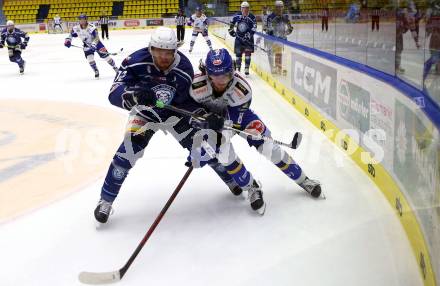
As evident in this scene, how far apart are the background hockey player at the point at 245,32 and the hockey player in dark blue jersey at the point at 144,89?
617 cm

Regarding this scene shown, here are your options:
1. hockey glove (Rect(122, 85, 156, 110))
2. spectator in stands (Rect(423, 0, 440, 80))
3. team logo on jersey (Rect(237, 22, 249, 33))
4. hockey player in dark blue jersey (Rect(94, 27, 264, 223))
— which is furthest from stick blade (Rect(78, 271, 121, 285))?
team logo on jersey (Rect(237, 22, 249, 33))

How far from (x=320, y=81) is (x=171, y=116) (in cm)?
253

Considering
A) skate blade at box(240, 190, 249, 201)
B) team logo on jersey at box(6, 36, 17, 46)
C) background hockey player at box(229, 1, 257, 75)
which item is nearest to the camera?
skate blade at box(240, 190, 249, 201)

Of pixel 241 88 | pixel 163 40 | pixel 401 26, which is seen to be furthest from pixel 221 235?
pixel 401 26

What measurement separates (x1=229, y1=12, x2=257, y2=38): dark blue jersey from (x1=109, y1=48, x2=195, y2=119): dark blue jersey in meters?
6.32

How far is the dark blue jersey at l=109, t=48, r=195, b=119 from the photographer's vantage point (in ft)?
9.65

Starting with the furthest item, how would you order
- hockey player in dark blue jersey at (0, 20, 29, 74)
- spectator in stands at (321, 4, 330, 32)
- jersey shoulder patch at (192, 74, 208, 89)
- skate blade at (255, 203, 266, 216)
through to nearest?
1. hockey player in dark blue jersey at (0, 20, 29, 74)
2. spectator in stands at (321, 4, 330, 32)
3. skate blade at (255, 203, 266, 216)
4. jersey shoulder patch at (192, 74, 208, 89)

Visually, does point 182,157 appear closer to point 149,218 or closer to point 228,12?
point 149,218

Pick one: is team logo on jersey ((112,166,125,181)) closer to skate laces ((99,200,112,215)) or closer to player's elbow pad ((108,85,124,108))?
skate laces ((99,200,112,215))

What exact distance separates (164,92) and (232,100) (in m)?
0.42

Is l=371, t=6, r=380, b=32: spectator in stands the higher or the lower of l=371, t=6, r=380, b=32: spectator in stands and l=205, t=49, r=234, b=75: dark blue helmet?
the higher

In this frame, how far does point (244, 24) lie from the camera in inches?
362

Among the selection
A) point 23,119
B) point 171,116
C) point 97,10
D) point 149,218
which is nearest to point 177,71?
point 171,116

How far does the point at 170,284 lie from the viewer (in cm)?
237
